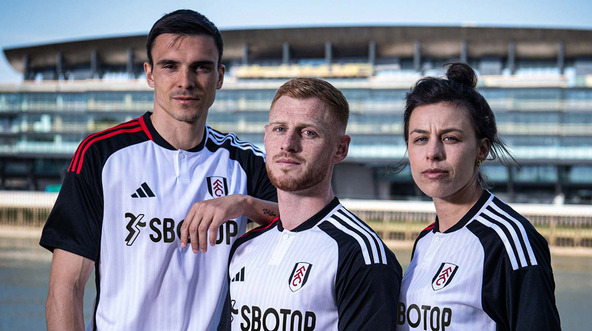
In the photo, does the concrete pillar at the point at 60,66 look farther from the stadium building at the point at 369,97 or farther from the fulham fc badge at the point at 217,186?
the fulham fc badge at the point at 217,186

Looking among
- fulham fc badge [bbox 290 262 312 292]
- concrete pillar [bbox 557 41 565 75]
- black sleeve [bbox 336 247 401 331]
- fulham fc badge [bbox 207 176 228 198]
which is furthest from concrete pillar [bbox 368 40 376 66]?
black sleeve [bbox 336 247 401 331]

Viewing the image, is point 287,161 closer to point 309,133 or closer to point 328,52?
point 309,133

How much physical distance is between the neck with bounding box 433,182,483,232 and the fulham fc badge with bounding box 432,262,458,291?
0.26m

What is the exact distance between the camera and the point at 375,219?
4638 centimetres

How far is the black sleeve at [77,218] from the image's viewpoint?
318 cm

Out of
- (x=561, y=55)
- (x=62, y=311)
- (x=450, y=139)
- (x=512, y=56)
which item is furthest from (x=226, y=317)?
(x=561, y=55)

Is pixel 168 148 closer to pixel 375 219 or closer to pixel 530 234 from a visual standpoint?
pixel 530 234

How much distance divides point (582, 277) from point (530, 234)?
33948 millimetres

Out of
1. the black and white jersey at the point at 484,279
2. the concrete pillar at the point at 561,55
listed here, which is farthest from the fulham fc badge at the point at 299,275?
the concrete pillar at the point at 561,55

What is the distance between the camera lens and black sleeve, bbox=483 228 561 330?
2701 millimetres

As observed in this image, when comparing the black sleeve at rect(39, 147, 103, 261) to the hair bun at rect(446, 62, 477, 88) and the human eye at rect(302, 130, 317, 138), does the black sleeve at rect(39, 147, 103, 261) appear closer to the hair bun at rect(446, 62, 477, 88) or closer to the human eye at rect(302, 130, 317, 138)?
the human eye at rect(302, 130, 317, 138)

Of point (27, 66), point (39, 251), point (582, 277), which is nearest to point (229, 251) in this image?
point (582, 277)

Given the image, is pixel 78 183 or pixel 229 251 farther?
pixel 229 251

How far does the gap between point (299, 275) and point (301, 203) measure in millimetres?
381
